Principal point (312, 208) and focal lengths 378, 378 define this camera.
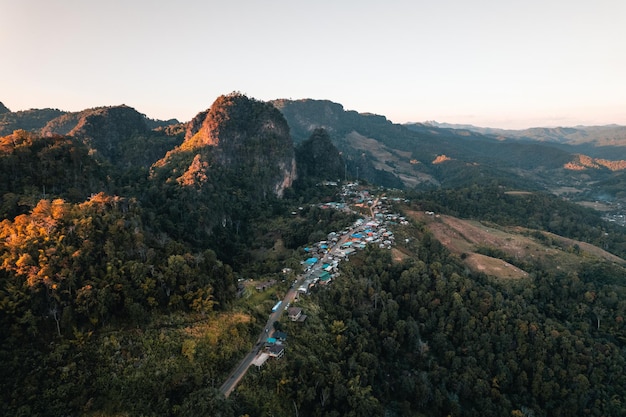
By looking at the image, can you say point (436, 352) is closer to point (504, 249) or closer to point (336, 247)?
point (336, 247)

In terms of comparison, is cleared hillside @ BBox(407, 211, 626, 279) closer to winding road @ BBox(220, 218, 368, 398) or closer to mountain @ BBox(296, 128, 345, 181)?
winding road @ BBox(220, 218, 368, 398)

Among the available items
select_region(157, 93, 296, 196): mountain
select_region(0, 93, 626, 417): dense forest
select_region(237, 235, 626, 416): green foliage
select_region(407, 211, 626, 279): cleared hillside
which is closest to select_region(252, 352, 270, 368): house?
select_region(0, 93, 626, 417): dense forest

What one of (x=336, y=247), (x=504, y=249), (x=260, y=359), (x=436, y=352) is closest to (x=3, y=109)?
(x=336, y=247)

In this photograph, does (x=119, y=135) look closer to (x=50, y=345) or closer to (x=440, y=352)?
(x=50, y=345)

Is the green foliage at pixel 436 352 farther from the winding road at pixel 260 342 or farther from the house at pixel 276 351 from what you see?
the winding road at pixel 260 342

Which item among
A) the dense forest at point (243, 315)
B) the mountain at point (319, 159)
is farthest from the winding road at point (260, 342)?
the mountain at point (319, 159)

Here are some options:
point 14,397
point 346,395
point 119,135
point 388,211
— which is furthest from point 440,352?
point 119,135

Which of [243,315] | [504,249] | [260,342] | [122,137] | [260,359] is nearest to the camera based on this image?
[260,359]

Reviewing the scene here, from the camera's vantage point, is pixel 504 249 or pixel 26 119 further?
pixel 26 119
